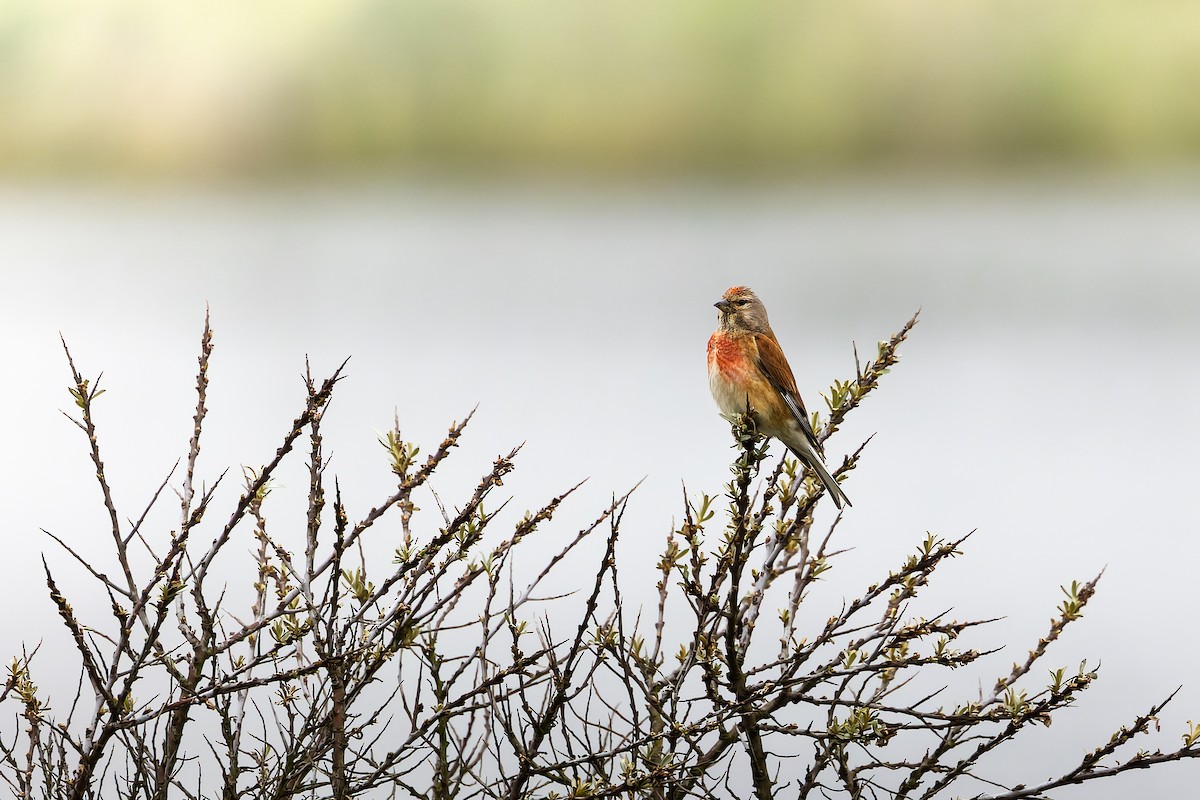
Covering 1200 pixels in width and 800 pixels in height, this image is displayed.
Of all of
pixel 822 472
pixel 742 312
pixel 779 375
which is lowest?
pixel 822 472

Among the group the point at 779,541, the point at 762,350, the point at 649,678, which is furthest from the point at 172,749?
the point at 762,350

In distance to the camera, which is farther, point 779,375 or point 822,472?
point 779,375

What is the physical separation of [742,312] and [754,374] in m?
0.18

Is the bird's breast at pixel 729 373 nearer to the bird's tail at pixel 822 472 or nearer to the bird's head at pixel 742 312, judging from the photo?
the bird's head at pixel 742 312

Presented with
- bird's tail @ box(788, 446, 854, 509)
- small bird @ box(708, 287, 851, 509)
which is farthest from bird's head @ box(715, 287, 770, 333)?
bird's tail @ box(788, 446, 854, 509)

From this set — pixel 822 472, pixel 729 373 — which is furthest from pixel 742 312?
pixel 822 472

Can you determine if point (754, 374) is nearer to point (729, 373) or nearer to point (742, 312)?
point (729, 373)

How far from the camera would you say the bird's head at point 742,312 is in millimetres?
2256

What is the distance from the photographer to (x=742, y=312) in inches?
88.9

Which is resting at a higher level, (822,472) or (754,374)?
(754,374)

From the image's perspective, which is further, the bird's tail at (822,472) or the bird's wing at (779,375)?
the bird's wing at (779,375)

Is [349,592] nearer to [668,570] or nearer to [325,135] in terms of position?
[668,570]

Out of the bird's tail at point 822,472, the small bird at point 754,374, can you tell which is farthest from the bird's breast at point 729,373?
the bird's tail at point 822,472

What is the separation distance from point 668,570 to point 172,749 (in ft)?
2.53
